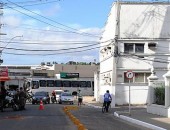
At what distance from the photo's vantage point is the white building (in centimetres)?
5178

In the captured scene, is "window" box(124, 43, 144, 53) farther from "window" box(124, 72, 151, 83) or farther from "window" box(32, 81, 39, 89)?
"window" box(32, 81, 39, 89)

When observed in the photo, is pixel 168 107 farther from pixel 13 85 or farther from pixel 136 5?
pixel 13 85

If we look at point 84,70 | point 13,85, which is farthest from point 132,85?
point 84,70

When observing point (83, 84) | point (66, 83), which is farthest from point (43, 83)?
point (83, 84)

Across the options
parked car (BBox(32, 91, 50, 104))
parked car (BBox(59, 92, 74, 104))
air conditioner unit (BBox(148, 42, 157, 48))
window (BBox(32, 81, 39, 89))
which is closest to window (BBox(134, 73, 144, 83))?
air conditioner unit (BBox(148, 42, 157, 48))

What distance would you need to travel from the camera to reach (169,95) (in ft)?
93.7

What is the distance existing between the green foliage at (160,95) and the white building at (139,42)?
62.8 ft

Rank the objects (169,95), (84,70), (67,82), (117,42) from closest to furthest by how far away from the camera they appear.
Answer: (169,95), (117,42), (67,82), (84,70)

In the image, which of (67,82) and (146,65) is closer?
(146,65)

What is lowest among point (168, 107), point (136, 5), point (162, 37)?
point (168, 107)

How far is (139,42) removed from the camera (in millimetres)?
52125

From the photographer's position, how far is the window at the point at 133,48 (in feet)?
172

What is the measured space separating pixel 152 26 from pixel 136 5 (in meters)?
3.03

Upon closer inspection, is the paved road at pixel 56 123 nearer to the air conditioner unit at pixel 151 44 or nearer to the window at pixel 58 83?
the air conditioner unit at pixel 151 44
